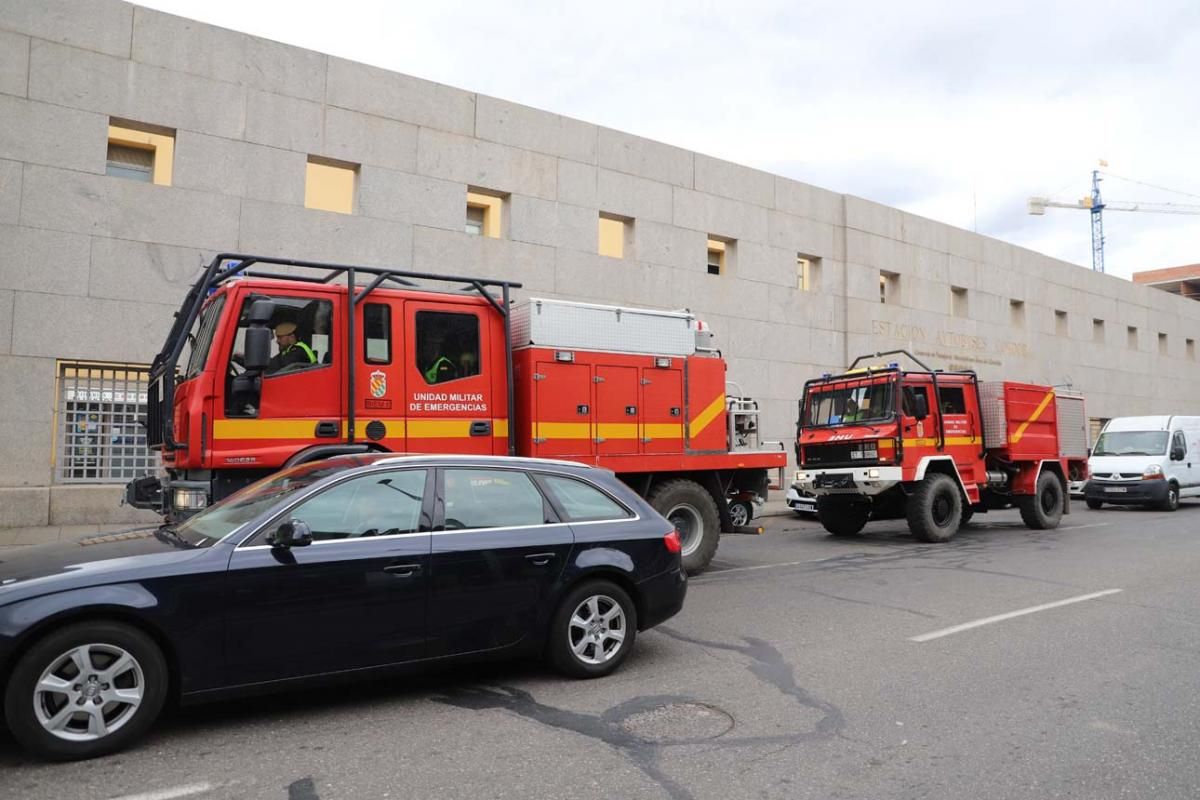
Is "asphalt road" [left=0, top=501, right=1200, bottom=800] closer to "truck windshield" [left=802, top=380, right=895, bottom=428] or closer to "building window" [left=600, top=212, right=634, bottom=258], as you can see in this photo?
"truck windshield" [left=802, top=380, right=895, bottom=428]

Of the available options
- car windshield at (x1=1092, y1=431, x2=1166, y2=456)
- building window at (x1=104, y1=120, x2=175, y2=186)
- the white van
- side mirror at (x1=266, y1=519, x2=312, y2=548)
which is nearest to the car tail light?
side mirror at (x1=266, y1=519, x2=312, y2=548)

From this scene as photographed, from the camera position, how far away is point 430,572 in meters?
4.64

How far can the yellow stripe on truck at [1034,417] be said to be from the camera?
46.2 feet

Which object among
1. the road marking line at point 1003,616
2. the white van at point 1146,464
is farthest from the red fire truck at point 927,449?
the white van at point 1146,464

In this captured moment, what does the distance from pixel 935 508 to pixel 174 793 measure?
1176 centimetres

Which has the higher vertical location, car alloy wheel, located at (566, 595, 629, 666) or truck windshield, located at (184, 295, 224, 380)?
truck windshield, located at (184, 295, 224, 380)

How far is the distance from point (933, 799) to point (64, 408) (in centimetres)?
1337

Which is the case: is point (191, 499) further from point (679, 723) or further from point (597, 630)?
point (679, 723)

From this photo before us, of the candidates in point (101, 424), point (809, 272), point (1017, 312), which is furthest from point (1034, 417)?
point (1017, 312)

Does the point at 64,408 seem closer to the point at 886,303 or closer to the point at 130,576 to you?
the point at 130,576

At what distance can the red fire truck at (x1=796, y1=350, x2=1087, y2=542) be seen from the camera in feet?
41.1

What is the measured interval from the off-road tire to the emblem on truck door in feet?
10.8

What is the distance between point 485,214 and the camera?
17.1 m

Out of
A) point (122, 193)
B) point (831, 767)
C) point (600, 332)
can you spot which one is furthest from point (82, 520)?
point (831, 767)
